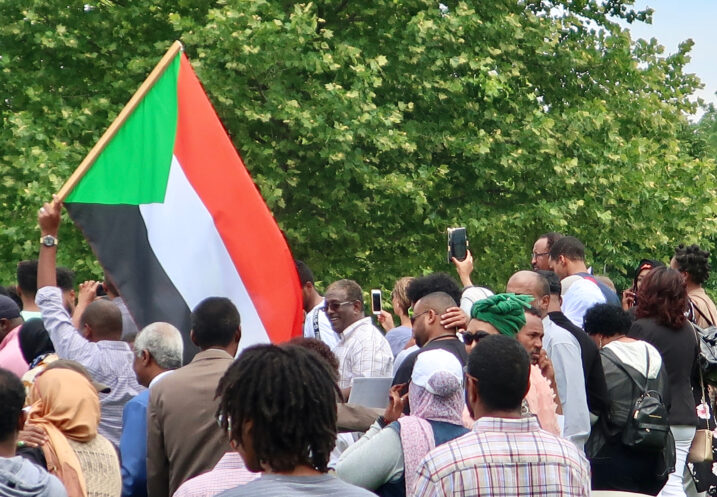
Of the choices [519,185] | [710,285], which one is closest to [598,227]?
[519,185]

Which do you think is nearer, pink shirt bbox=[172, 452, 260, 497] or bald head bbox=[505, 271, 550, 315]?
pink shirt bbox=[172, 452, 260, 497]

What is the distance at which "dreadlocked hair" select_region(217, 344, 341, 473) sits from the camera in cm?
334

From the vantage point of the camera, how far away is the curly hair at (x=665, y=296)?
812 centimetres

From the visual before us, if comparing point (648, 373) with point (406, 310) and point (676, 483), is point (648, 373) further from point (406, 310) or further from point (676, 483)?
point (406, 310)

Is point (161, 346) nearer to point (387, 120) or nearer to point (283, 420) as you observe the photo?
point (283, 420)

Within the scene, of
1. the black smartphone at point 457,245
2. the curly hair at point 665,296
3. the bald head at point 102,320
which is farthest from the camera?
the black smartphone at point 457,245

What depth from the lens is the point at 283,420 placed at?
3.38 metres

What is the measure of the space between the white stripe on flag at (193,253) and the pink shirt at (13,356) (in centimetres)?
109

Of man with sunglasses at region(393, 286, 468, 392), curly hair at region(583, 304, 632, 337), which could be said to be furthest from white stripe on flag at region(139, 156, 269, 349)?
curly hair at region(583, 304, 632, 337)

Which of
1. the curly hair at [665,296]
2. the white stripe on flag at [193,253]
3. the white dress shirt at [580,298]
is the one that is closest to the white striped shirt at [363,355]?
the white stripe on flag at [193,253]

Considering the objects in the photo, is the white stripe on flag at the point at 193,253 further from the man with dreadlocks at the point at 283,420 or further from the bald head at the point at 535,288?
the man with dreadlocks at the point at 283,420

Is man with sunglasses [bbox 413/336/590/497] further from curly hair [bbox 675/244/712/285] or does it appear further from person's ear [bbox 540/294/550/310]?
curly hair [bbox 675/244/712/285]

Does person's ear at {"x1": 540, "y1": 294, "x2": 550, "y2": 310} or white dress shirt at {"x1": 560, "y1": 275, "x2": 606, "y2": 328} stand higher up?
person's ear at {"x1": 540, "y1": 294, "x2": 550, "y2": 310}

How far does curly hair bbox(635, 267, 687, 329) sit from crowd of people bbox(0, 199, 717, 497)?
0.05 ft
